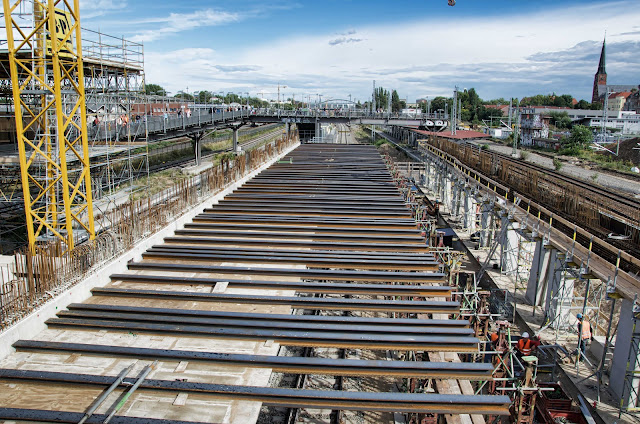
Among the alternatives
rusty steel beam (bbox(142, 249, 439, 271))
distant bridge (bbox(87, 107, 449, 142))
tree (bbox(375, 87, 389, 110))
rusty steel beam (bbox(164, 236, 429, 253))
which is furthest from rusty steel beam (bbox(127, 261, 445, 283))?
tree (bbox(375, 87, 389, 110))

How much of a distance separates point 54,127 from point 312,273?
13.8 m

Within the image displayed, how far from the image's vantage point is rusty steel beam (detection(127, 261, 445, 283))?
1119 centimetres

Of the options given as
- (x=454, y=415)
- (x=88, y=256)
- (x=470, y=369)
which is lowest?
(x=454, y=415)

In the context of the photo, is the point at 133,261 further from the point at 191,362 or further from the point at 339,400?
the point at 339,400

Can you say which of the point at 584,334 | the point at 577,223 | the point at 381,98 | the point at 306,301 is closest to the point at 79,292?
the point at 306,301

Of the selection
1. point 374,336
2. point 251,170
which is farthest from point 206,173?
point 374,336

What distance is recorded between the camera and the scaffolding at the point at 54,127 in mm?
14570

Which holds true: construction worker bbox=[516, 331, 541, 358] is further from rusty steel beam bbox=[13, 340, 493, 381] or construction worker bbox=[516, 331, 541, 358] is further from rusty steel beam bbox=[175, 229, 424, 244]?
rusty steel beam bbox=[13, 340, 493, 381]

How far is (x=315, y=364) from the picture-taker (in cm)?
767

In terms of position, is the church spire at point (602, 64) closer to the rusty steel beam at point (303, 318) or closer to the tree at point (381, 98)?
the tree at point (381, 98)

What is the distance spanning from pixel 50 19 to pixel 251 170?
1318cm

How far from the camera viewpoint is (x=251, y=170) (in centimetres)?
2589

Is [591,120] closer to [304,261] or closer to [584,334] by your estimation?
[584,334]

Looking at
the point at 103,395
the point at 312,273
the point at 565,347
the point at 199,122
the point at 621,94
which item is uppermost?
the point at 621,94
